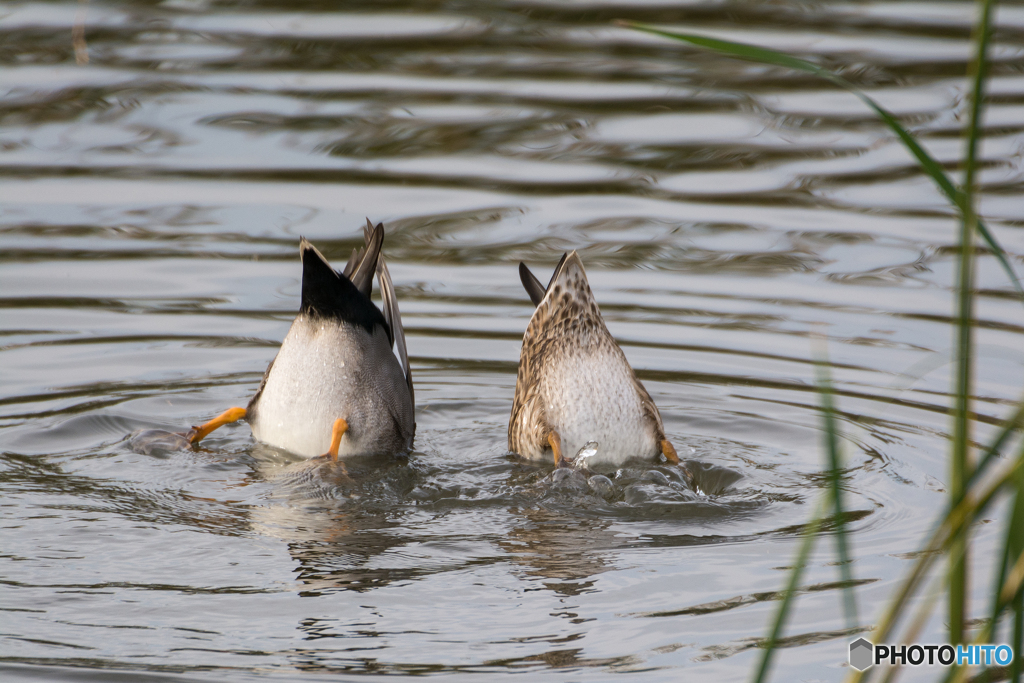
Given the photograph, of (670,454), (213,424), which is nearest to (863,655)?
(670,454)

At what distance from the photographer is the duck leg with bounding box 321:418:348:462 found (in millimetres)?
5465

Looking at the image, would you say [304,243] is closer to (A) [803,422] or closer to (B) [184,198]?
(A) [803,422]

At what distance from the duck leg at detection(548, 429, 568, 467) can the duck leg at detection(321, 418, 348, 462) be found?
920 mm

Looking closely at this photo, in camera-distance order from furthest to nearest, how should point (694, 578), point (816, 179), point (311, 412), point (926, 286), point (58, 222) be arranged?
point (816, 179)
point (58, 222)
point (926, 286)
point (311, 412)
point (694, 578)

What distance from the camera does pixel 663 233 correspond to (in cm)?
870

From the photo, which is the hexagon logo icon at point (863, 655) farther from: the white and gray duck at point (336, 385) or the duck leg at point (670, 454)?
the white and gray duck at point (336, 385)

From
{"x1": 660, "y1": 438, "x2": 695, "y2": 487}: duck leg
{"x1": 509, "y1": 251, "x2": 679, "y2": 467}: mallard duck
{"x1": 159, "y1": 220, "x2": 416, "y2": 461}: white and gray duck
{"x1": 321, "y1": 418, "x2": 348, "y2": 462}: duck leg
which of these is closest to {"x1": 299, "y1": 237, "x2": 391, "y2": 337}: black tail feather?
{"x1": 159, "y1": 220, "x2": 416, "y2": 461}: white and gray duck

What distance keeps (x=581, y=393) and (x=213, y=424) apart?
1.68m

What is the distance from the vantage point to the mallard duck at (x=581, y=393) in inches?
209

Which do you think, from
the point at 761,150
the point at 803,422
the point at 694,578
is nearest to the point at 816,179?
the point at 761,150

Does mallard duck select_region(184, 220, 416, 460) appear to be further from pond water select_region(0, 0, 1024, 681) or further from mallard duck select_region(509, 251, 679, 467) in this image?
mallard duck select_region(509, 251, 679, 467)

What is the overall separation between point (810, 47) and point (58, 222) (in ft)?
22.8

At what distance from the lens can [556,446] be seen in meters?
5.25

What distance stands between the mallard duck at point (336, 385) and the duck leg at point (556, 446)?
789 mm
